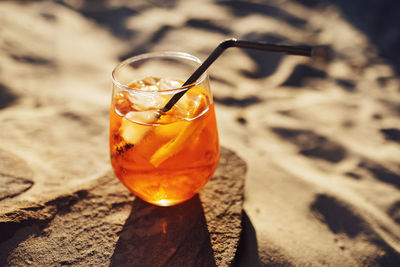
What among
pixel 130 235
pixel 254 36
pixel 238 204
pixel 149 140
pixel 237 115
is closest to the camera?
pixel 149 140

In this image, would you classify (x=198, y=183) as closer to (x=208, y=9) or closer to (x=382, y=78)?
(x=382, y=78)

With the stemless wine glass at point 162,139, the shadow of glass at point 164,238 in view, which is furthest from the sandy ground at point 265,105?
the stemless wine glass at point 162,139

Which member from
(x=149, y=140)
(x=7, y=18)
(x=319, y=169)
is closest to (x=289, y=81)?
(x=319, y=169)

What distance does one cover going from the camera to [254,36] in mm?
3740

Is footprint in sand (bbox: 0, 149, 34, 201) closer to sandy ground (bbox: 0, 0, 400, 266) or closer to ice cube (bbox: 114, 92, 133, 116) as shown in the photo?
sandy ground (bbox: 0, 0, 400, 266)

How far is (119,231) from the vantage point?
1427mm

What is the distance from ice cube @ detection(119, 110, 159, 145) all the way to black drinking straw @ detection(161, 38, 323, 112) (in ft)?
0.20

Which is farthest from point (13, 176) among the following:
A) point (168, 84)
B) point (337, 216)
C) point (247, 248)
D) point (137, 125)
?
point (337, 216)

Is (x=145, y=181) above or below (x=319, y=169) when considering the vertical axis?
above

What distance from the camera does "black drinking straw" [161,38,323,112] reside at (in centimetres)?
108

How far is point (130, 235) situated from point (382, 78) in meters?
2.84

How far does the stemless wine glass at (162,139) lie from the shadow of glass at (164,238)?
0.10 m

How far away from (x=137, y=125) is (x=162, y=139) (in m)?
0.12

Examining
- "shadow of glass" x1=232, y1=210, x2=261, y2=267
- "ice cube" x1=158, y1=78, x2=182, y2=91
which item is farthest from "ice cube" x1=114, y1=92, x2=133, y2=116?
"shadow of glass" x1=232, y1=210, x2=261, y2=267
